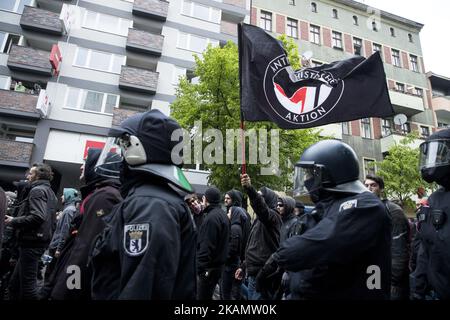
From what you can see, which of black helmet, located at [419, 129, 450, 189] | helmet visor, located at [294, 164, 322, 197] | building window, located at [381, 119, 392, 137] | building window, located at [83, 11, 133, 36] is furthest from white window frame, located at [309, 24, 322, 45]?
helmet visor, located at [294, 164, 322, 197]

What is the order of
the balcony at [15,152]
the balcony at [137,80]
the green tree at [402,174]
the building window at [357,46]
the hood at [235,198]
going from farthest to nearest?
the building window at [357,46], the balcony at [137,80], the green tree at [402,174], the balcony at [15,152], the hood at [235,198]

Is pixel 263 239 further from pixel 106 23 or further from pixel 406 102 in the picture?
pixel 406 102

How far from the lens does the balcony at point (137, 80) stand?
685 inches

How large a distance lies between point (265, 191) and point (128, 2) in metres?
19.0

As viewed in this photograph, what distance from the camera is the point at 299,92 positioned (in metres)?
4.07

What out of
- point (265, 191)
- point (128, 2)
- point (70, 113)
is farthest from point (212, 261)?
point (128, 2)

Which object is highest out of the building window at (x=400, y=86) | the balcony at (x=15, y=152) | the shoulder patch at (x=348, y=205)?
the building window at (x=400, y=86)

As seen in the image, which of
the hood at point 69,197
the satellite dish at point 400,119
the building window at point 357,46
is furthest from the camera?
the building window at point 357,46

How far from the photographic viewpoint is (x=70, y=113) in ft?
54.4

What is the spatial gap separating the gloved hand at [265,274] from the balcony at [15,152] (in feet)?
50.5

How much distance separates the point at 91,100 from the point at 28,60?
3.52 meters

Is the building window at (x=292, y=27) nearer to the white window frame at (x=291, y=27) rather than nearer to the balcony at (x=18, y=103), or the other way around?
the white window frame at (x=291, y=27)

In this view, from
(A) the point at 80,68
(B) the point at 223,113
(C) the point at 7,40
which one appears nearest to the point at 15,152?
(A) the point at 80,68

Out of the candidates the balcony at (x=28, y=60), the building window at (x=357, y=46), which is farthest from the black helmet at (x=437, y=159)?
the building window at (x=357, y=46)
